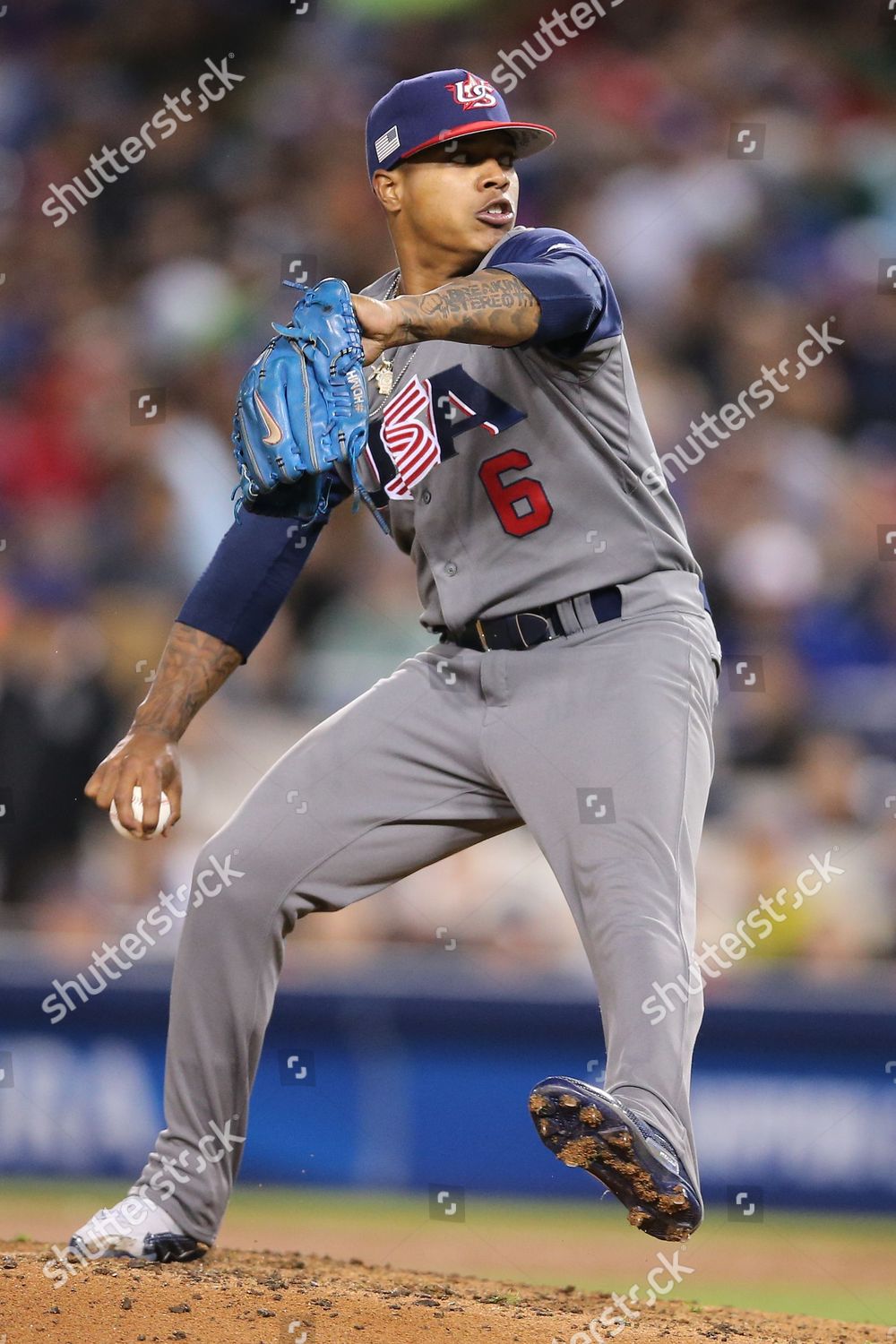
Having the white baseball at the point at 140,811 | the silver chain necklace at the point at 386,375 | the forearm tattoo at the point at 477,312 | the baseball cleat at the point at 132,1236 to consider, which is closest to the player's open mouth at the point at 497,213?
the silver chain necklace at the point at 386,375

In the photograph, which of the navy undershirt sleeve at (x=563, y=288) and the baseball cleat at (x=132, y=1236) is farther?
the baseball cleat at (x=132, y=1236)

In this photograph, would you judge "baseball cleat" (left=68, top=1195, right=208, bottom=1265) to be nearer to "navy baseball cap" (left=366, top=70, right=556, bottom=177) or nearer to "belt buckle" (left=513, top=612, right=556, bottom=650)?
"belt buckle" (left=513, top=612, right=556, bottom=650)

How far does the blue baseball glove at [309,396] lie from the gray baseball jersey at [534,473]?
573mm

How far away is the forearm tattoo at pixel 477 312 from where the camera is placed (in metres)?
2.40

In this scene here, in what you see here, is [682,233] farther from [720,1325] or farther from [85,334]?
[720,1325]

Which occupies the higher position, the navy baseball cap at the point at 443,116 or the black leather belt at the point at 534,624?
the navy baseball cap at the point at 443,116

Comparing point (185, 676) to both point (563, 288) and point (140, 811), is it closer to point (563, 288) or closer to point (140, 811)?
point (140, 811)

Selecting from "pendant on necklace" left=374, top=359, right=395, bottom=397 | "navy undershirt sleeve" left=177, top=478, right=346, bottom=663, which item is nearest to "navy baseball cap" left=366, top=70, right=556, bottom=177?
"pendant on necklace" left=374, top=359, right=395, bottom=397

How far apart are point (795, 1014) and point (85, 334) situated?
4.46m

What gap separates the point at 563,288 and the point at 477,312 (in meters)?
0.20

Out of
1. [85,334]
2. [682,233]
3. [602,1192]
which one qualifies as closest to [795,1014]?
[602,1192]

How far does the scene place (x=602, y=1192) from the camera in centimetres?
590

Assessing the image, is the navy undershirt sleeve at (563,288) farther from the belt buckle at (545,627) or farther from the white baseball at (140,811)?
the white baseball at (140,811)

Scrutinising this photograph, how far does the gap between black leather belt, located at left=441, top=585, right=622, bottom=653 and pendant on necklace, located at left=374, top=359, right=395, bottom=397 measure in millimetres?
480
